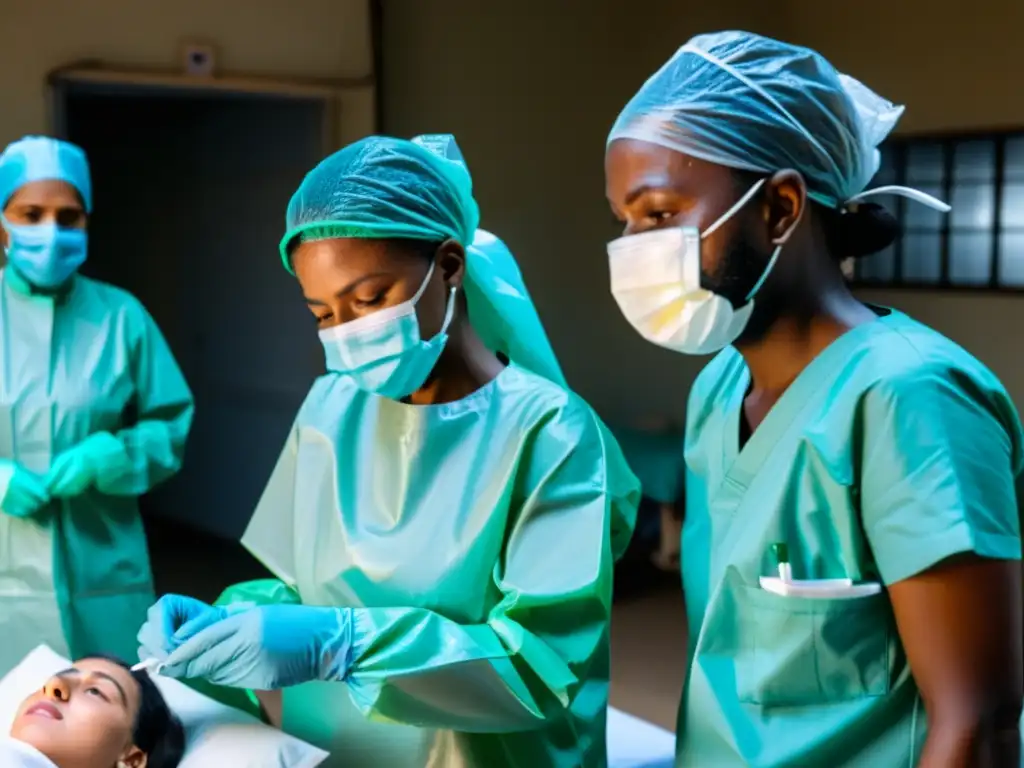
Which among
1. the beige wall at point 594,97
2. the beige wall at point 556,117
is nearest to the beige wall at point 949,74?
the beige wall at point 594,97

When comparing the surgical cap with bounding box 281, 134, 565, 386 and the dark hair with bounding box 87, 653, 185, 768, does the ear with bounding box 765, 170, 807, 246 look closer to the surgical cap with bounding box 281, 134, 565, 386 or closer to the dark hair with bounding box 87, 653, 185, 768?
the surgical cap with bounding box 281, 134, 565, 386

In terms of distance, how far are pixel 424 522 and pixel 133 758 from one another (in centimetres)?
71

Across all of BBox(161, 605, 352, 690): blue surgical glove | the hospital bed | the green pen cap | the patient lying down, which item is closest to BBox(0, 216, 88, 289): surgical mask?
the hospital bed

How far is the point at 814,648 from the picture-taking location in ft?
3.63

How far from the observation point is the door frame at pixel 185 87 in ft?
12.3

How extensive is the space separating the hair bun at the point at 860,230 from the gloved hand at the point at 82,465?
169 cm

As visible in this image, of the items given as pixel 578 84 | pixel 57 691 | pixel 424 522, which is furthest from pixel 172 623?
pixel 578 84

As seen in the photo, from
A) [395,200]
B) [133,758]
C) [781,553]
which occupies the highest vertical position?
[395,200]

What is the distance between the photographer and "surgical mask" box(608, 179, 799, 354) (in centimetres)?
115

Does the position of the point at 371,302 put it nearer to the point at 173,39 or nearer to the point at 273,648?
the point at 273,648

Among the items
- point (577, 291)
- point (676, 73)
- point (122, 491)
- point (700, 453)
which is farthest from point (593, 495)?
point (577, 291)

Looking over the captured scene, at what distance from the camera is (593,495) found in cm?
138

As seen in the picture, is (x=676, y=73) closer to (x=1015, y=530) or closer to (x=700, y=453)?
(x=700, y=453)

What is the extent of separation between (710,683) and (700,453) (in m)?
0.30
